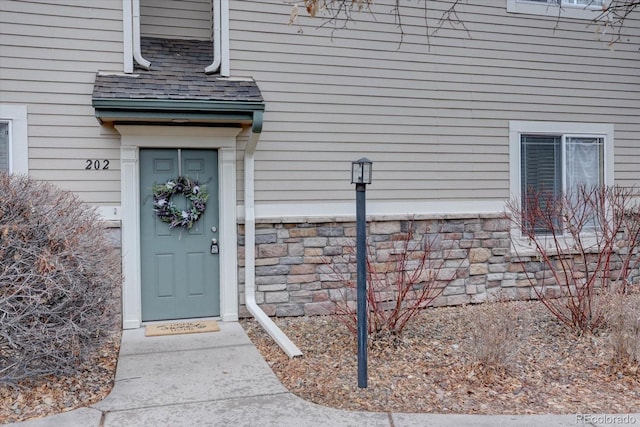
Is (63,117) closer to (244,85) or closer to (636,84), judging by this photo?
(244,85)

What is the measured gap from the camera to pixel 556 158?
706cm

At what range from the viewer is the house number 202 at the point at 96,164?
546 centimetres

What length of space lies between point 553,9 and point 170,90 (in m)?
5.17

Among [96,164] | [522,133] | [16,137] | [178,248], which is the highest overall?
[522,133]

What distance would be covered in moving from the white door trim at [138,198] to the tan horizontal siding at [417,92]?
390 millimetres

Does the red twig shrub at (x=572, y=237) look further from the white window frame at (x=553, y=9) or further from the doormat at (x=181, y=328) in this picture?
the doormat at (x=181, y=328)

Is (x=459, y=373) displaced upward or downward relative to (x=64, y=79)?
downward

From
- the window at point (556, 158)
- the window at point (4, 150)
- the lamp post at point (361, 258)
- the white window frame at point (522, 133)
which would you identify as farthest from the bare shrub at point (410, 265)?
the window at point (4, 150)

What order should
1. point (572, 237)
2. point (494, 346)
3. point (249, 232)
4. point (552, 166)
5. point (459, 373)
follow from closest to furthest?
point (494, 346), point (459, 373), point (249, 232), point (572, 237), point (552, 166)

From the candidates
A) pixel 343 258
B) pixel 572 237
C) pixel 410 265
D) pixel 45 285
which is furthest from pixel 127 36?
pixel 572 237

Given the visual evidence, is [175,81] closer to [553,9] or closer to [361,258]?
[361,258]

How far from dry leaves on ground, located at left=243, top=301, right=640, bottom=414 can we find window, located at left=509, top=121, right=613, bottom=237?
2.16 metres

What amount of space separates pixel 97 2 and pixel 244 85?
1718mm

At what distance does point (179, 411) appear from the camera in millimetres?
3520
